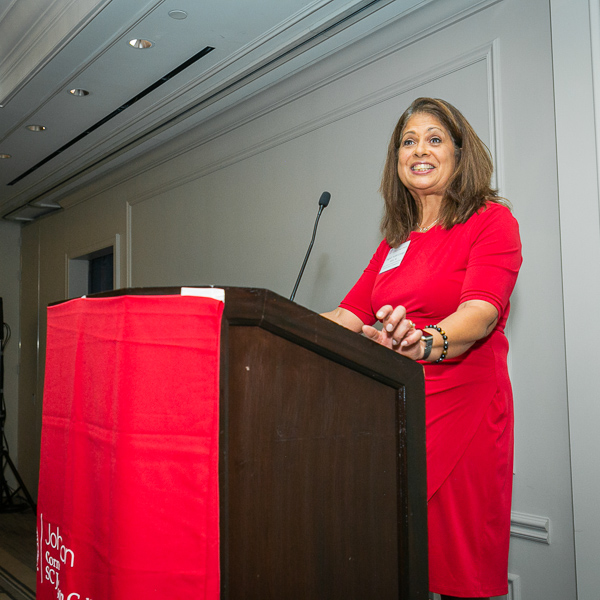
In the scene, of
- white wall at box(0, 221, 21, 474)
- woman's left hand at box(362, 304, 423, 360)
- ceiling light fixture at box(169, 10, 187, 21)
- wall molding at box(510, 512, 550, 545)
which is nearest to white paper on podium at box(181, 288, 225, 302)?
woman's left hand at box(362, 304, 423, 360)

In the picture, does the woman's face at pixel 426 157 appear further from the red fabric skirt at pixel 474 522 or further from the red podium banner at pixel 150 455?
the red podium banner at pixel 150 455

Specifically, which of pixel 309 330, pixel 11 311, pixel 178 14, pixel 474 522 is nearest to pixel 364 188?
pixel 178 14

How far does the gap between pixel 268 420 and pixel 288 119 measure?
8.97ft

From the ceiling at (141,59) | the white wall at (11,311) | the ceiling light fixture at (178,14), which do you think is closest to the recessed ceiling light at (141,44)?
the ceiling at (141,59)

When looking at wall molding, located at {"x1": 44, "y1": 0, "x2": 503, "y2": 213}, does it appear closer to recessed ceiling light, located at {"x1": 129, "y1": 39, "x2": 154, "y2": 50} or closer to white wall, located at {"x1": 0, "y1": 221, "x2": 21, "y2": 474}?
recessed ceiling light, located at {"x1": 129, "y1": 39, "x2": 154, "y2": 50}

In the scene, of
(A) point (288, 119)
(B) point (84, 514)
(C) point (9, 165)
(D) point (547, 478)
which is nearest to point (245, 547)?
(B) point (84, 514)

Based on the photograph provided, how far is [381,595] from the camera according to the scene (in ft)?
3.24

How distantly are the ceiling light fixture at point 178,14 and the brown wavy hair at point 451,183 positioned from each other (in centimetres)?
163

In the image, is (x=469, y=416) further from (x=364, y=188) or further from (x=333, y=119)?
(x=333, y=119)

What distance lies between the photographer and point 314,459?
0.93 meters

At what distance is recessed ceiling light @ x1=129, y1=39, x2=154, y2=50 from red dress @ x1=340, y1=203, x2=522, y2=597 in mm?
2272

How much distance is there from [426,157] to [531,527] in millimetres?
1283

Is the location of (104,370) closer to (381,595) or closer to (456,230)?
(381,595)

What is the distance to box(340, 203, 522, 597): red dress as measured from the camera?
1.35 metres
